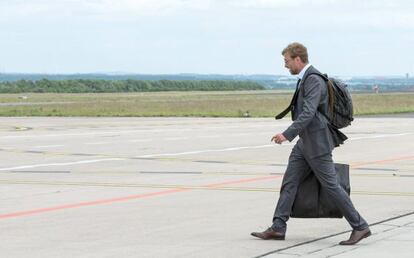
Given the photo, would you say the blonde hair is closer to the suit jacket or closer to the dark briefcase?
the suit jacket

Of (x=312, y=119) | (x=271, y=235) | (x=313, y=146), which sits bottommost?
(x=271, y=235)

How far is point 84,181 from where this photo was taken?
51.9 feet

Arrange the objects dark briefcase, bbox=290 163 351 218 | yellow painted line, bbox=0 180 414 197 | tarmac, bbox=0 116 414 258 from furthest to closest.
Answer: yellow painted line, bbox=0 180 414 197 < dark briefcase, bbox=290 163 351 218 < tarmac, bbox=0 116 414 258

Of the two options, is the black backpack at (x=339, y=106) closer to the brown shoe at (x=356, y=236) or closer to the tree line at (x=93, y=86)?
the brown shoe at (x=356, y=236)

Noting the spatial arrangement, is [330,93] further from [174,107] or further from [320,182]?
[174,107]

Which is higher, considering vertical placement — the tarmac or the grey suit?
the grey suit

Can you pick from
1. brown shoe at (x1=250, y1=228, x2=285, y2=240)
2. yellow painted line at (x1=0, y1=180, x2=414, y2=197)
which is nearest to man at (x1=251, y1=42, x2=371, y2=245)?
brown shoe at (x1=250, y1=228, x2=285, y2=240)

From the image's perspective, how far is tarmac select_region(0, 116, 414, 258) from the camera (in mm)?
9328

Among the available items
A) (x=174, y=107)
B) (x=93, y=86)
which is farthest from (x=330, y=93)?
(x=93, y=86)

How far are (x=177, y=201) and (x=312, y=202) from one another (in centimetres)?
357

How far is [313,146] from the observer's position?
9.39m

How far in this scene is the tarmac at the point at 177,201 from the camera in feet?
30.6

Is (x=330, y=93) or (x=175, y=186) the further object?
(x=175, y=186)

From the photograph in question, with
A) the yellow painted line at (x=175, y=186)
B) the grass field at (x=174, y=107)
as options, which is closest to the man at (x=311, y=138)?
the yellow painted line at (x=175, y=186)
